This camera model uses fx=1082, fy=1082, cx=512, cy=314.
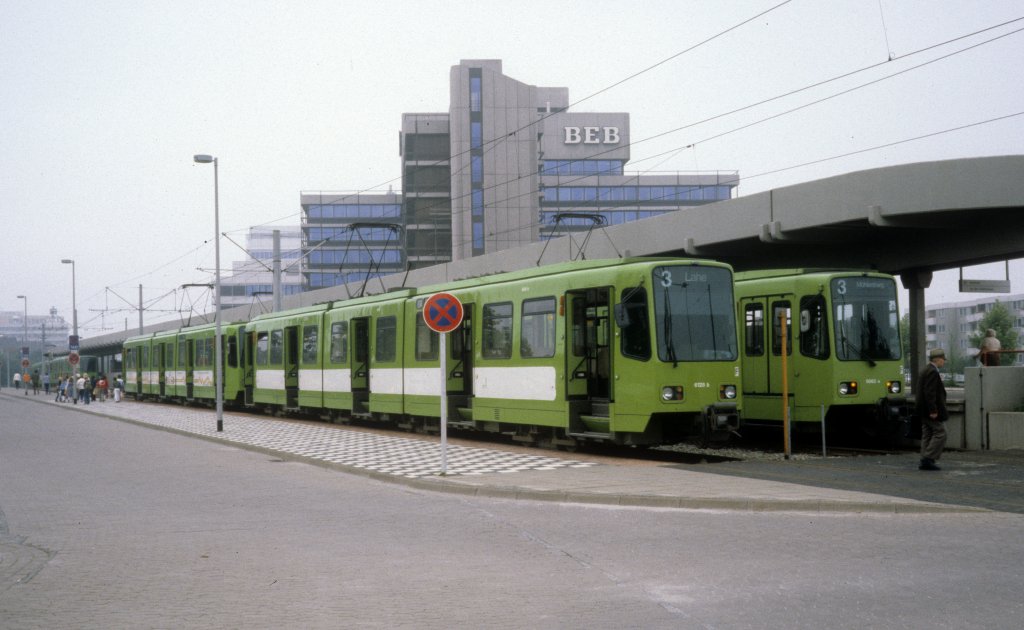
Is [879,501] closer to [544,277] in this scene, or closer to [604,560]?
[604,560]

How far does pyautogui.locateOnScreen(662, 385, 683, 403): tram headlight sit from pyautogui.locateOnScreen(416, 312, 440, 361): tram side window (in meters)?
7.59

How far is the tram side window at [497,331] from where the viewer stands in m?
20.9

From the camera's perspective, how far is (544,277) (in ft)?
65.2

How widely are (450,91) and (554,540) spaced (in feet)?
282

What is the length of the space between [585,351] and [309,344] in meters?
15.1

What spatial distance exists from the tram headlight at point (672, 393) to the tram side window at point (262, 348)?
2117cm

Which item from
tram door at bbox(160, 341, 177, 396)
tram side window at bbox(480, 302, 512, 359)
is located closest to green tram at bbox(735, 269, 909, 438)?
tram side window at bbox(480, 302, 512, 359)

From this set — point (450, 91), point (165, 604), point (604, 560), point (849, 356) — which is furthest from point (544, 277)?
point (450, 91)

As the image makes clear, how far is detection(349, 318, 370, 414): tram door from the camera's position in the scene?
28.4 metres

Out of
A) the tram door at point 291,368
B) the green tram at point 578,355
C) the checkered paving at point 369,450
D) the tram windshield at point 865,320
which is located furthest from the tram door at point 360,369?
the tram windshield at point 865,320

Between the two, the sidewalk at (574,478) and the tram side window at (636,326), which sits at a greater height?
the tram side window at (636,326)

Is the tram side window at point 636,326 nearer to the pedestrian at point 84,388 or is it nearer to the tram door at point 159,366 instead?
the tram door at point 159,366

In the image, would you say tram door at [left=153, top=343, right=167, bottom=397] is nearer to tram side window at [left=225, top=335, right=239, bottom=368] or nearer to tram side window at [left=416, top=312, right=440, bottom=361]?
tram side window at [left=225, top=335, right=239, bottom=368]

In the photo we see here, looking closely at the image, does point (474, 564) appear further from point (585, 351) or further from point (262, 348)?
point (262, 348)
